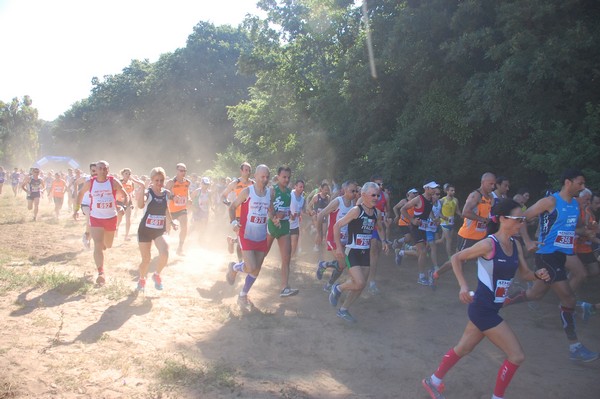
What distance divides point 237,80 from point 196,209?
3123 centimetres

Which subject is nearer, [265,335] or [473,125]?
[265,335]

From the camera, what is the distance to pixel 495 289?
180 inches

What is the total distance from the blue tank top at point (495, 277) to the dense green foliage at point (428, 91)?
20.9 feet

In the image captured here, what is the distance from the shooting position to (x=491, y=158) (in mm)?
14156

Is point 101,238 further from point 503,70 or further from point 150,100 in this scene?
point 150,100

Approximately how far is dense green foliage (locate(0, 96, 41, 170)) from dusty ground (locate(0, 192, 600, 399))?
57.7m

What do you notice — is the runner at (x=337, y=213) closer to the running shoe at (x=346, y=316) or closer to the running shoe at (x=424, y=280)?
the running shoe at (x=346, y=316)

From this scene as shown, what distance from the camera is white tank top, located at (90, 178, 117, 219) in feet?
27.4

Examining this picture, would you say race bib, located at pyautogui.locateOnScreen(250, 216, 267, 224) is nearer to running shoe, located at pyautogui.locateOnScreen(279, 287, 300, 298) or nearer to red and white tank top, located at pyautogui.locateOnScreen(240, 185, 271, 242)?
red and white tank top, located at pyautogui.locateOnScreen(240, 185, 271, 242)

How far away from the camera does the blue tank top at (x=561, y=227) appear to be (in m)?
6.38

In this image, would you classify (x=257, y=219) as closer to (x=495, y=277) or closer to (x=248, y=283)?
(x=248, y=283)

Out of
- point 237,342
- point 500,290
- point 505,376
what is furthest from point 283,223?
point 505,376

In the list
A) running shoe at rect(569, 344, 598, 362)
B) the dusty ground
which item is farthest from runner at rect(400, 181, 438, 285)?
running shoe at rect(569, 344, 598, 362)

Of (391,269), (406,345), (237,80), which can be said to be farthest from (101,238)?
(237,80)
